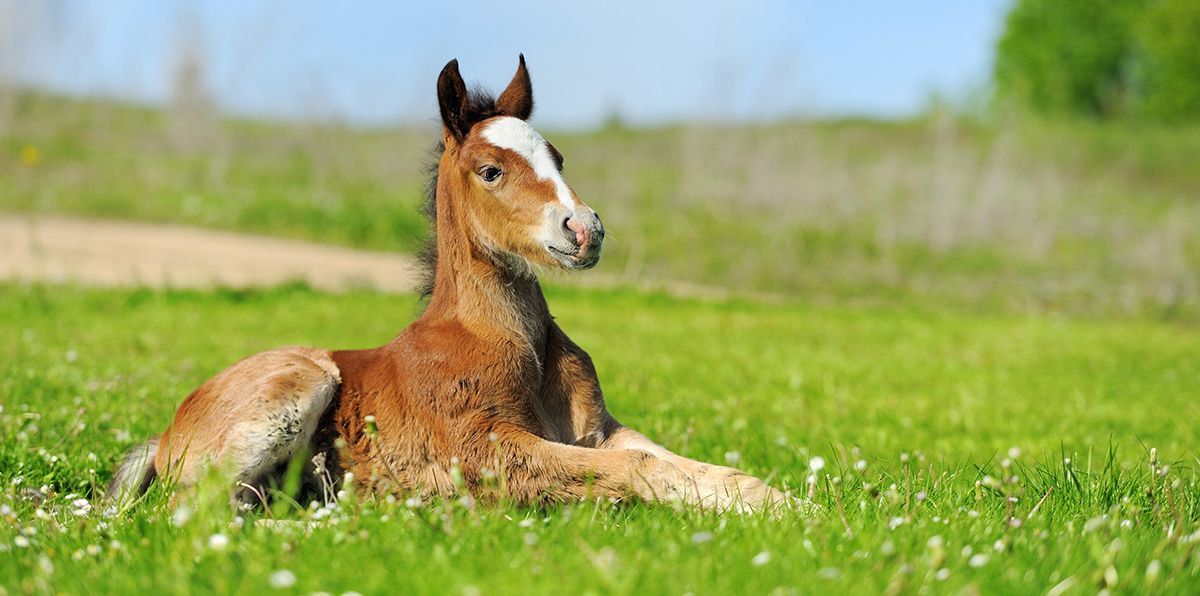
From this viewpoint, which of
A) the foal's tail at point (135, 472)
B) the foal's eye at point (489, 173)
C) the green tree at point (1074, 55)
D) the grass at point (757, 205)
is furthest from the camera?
the green tree at point (1074, 55)

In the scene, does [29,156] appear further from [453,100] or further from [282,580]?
[282,580]

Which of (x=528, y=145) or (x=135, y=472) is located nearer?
(x=528, y=145)

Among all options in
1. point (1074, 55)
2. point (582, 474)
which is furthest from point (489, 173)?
point (1074, 55)

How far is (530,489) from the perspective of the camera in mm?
4605

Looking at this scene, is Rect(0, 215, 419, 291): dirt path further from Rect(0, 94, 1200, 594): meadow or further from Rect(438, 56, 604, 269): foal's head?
Rect(438, 56, 604, 269): foal's head

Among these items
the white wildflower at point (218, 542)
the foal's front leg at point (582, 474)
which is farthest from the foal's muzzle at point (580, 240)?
the white wildflower at point (218, 542)

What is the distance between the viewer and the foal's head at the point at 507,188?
4.54 meters

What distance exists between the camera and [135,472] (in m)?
5.22

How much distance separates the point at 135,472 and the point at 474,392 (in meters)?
1.73

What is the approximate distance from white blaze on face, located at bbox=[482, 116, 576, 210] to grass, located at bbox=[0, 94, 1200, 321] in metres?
10.4

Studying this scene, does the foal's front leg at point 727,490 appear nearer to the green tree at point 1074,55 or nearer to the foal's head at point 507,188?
the foal's head at point 507,188

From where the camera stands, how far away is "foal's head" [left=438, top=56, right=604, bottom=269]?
454cm

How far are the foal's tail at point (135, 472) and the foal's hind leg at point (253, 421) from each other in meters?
0.12

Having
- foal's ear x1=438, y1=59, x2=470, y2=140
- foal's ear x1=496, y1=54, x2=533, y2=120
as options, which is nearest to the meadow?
foal's ear x1=438, y1=59, x2=470, y2=140
